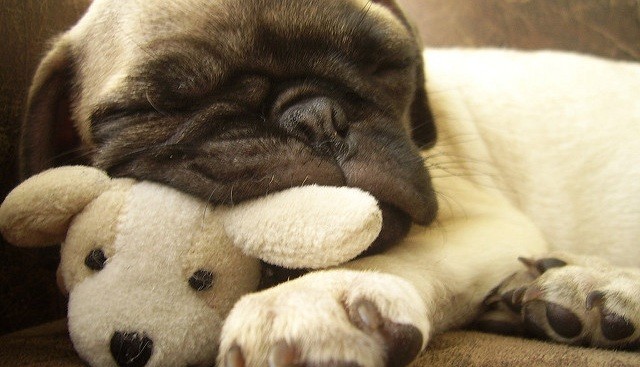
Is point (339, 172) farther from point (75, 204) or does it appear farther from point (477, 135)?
point (477, 135)

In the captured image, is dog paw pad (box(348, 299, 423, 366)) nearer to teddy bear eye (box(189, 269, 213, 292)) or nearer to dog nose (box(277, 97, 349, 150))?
teddy bear eye (box(189, 269, 213, 292))

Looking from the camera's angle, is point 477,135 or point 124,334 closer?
point 124,334

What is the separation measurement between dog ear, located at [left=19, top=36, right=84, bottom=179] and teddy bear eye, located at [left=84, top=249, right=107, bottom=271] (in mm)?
584

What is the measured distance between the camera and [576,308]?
4.23 feet

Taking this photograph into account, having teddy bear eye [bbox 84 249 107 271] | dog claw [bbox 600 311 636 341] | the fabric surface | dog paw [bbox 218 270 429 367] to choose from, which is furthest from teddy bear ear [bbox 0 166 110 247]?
dog claw [bbox 600 311 636 341]

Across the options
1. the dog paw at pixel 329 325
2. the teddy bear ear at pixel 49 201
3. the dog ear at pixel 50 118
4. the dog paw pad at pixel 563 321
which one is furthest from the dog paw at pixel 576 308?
the dog ear at pixel 50 118

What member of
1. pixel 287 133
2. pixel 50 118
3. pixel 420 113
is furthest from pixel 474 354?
pixel 50 118

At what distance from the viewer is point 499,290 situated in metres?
1.54

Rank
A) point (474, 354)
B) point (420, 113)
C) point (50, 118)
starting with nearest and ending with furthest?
point (474, 354) < point (50, 118) < point (420, 113)

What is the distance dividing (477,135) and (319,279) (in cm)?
147

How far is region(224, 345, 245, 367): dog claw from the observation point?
0.91 meters

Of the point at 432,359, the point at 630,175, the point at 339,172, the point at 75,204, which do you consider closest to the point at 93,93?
the point at 75,204

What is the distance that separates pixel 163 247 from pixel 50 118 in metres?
0.84

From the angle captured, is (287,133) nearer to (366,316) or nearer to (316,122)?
(316,122)
